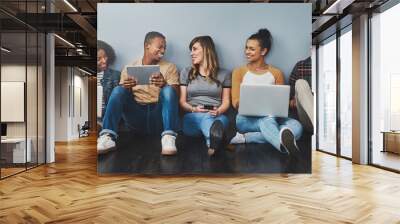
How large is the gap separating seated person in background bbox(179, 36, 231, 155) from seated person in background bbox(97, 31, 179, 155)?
205mm

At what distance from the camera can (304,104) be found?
6562mm

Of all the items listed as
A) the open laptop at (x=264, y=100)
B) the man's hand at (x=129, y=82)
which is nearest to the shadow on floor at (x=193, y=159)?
the open laptop at (x=264, y=100)

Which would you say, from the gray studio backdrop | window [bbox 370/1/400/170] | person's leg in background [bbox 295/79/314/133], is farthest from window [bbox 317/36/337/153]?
the gray studio backdrop

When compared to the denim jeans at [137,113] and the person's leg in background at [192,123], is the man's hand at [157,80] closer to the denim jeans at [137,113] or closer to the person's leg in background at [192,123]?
the denim jeans at [137,113]

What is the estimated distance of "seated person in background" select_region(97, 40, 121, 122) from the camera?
258 inches

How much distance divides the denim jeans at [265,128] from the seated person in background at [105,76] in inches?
87.3

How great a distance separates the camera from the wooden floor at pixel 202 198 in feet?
13.3

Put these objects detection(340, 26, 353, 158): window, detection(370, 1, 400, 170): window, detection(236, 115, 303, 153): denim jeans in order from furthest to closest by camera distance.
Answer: detection(340, 26, 353, 158): window, detection(370, 1, 400, 170): window, detection(236, 115, 303, 153): denim jeans

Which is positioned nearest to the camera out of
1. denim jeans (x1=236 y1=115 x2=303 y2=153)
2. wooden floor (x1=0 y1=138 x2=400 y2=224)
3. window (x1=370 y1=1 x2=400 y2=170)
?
wooden floor (x1=0 y1=138 x2=400 y2=224)


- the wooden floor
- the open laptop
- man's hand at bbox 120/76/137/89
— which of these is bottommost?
the wooden floor

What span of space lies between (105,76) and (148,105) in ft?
2.89

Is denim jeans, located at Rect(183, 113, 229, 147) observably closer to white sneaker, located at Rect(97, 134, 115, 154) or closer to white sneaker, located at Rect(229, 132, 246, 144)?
white sneaker, located at Rect(229, 132, 246, 144)

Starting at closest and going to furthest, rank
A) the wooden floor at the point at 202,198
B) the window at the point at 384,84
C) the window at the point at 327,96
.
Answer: the wooden floor at the point at 202,198, the window at the point at 384,84, the window at the point at 327,96

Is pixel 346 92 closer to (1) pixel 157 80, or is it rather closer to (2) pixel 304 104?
(2) pixel 304 104
